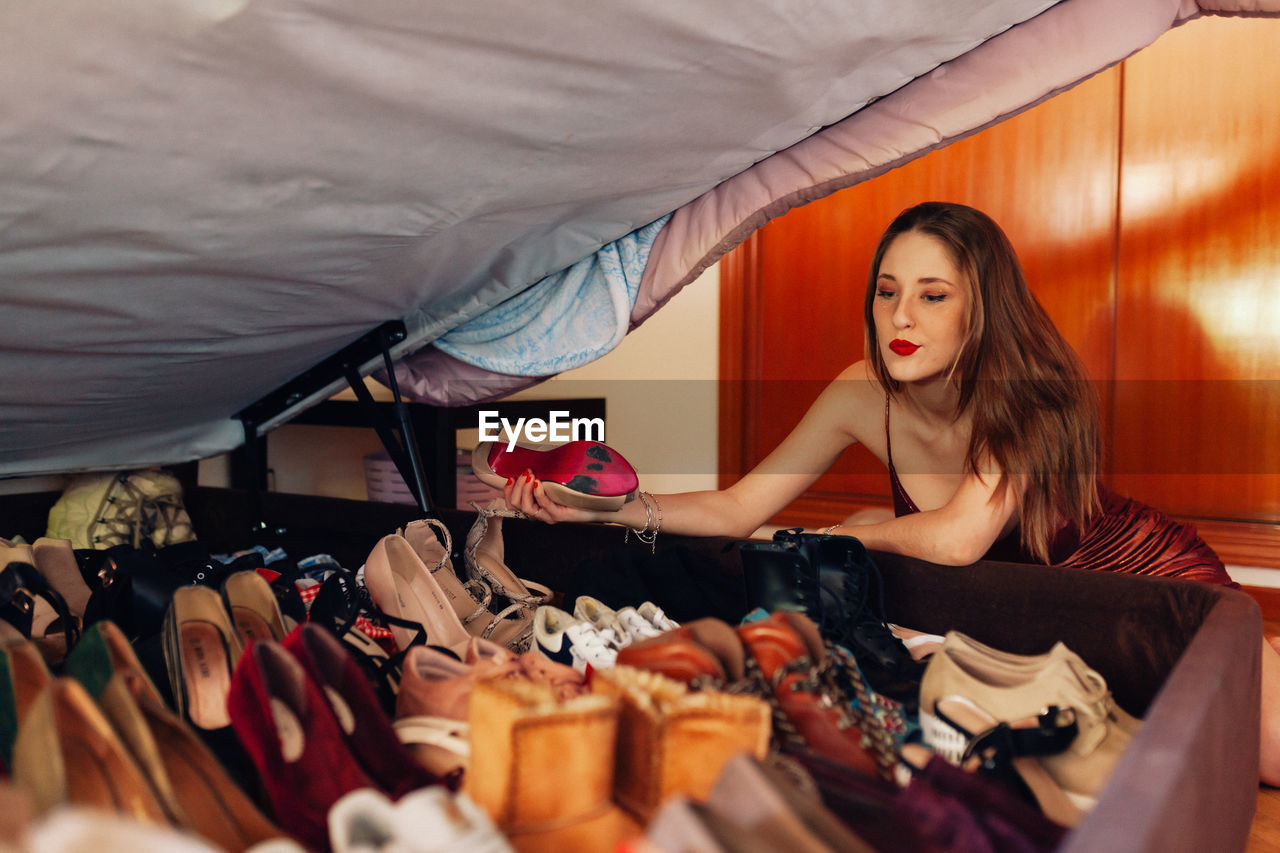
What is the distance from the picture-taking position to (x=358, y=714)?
22.8 inches

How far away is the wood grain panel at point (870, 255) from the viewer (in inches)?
93.8

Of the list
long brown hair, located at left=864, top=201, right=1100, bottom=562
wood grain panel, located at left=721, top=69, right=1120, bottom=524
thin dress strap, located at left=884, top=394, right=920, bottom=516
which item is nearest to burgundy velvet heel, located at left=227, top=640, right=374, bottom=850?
long brown hair, located at left=864, top=201, right=1100, bottom=562

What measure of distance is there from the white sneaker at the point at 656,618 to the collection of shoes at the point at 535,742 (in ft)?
0.22

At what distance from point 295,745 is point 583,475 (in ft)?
2.16

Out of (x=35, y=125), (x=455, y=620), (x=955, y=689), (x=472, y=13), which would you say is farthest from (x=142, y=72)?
(x=955, y=689)

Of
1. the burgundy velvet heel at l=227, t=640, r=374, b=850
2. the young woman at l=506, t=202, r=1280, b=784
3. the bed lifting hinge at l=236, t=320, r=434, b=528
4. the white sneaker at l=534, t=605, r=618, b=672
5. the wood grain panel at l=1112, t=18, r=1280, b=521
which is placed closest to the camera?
the burgundy velvet heel at l=227, t=640, r=374, b=850

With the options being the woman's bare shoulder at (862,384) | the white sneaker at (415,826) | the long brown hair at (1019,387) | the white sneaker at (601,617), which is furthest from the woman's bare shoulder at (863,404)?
the white sneaker at (415,826)

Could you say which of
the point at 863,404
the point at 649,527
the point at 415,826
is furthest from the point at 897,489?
the point at 415,826

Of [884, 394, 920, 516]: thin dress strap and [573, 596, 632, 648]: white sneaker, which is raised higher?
[884, 394, 920, 516]: thin dress strap

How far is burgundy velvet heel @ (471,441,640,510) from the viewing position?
1180 millimetres

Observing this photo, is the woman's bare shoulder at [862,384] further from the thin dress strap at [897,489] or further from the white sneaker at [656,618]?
the white sneaker at [656,618]

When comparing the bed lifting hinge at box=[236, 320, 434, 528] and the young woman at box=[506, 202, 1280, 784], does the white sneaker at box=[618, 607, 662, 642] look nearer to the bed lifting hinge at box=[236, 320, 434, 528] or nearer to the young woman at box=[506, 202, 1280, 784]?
the young woman at box=[506, 202, 1280, 784]

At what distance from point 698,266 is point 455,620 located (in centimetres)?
55

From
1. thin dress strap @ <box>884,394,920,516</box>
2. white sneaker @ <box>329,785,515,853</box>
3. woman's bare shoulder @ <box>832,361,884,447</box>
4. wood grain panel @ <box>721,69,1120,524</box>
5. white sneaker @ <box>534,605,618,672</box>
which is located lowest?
white sneaker @ <box>534,605,618,672</box>
